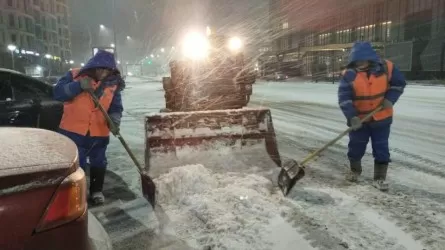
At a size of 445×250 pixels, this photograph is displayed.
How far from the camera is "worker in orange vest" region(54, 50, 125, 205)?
405cm

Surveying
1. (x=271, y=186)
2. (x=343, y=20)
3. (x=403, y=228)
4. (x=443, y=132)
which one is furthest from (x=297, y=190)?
(x=343, y=20)

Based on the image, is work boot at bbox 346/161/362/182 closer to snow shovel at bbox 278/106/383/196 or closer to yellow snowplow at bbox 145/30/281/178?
snow shovel at bbox 278/106/383/196

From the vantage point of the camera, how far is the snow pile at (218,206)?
3.23 metres

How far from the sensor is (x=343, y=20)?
4747cm

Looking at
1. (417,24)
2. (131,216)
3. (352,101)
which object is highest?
(417,24)

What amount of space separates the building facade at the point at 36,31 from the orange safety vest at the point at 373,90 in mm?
50918

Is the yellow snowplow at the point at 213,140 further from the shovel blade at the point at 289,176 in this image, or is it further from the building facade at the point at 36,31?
the building facade at the point at 36,31

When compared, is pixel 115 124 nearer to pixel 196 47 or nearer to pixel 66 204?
pixel 66 204

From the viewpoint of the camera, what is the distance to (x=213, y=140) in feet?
17.1

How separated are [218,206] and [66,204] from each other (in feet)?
7.66

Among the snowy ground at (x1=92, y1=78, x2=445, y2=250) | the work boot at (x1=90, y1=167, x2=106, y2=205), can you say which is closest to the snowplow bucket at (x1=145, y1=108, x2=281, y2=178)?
the snowy ground at (x1=92, y1=78, x2=445, y2=250)

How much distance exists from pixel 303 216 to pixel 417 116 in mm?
8074

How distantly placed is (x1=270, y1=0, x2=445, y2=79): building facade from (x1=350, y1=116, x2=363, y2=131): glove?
1068 inches

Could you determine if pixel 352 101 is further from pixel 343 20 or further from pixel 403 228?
pixel 343 20
